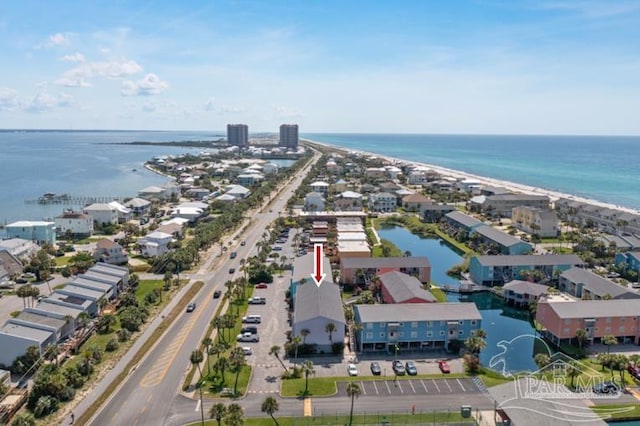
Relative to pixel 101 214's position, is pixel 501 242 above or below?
above

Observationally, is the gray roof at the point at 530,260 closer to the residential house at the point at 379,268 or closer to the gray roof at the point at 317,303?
the residential house at the point at 379,268

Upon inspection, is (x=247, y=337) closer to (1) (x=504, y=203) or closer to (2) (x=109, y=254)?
(2) (x=109, y=254)

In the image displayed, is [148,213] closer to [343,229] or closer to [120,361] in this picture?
[343,229]

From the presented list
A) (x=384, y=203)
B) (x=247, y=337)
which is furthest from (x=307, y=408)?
(x=384, y=203)

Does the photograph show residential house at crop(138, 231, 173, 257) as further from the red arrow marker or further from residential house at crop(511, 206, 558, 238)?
residential house at crop(511, 206, 558, 238)

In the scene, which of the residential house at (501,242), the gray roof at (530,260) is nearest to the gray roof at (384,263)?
the gray roof at (530,260)

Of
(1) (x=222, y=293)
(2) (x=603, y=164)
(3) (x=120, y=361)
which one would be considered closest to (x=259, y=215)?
(1) (x=222, y=293)
